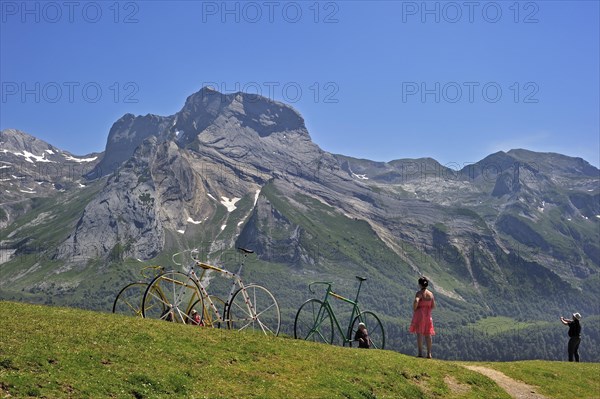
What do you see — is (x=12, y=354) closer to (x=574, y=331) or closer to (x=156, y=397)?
(x=156, y=397)

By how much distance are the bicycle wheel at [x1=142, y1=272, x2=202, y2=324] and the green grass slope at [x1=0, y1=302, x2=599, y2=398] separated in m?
2.51

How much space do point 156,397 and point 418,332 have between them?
1604cm

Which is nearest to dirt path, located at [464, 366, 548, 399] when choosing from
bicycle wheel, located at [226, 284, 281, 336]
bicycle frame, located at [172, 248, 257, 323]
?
bicycle wheel, located at [226, 284, 281, 336]

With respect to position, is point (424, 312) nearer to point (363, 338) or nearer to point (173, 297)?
point (363, 338)

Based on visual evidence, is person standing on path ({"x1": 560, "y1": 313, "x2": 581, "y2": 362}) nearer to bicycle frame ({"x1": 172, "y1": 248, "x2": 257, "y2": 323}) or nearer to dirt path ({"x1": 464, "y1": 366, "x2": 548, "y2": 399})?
dirt path ({"x1": 464, "y1": 366, "x2": 548, "y2": 399})

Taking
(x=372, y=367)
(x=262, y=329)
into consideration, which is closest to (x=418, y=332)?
(x=372, y=367)

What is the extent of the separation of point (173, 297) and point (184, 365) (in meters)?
8.03

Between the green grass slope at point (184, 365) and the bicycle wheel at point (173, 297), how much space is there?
2514 millimetres

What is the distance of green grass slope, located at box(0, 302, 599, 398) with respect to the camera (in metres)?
16.9

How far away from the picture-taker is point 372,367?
24375 millimetres

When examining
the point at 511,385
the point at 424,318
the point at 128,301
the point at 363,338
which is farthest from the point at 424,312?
the point at 128,301

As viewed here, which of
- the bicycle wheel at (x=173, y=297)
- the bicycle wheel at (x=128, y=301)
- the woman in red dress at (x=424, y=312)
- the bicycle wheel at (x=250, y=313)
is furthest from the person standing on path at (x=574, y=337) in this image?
the bicycle wheel at (x=128, y=301)

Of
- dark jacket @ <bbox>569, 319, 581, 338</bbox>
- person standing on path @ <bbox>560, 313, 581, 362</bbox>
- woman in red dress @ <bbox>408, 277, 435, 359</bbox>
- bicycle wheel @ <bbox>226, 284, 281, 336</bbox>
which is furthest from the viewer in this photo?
dark jacket @ <bbox>569, 319, 581, 338</bbox>

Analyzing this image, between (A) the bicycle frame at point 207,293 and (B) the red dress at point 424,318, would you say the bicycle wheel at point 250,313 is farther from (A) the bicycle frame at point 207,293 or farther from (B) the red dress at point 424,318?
(B) the red dress at point 424,318
